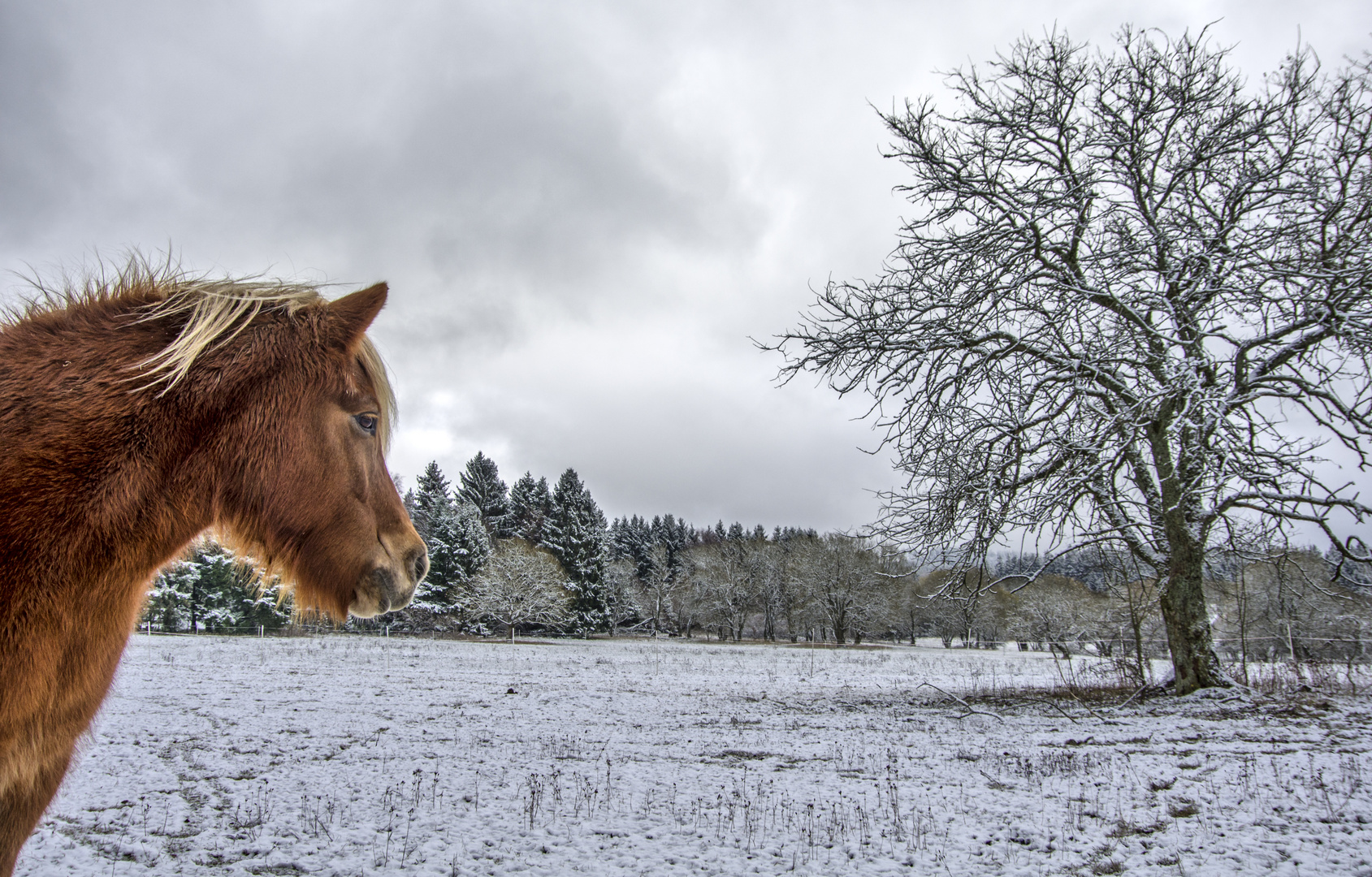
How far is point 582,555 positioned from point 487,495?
1286cm

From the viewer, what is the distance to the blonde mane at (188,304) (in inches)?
54.1

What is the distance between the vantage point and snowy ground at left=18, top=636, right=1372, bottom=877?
14.9 ft

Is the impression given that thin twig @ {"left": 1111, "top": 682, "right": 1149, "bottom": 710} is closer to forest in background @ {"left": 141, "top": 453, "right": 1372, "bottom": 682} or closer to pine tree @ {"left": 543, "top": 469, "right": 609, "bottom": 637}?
forest in background @ {"left": 141, "top": 453, "right": 1372, "bottom": 682}

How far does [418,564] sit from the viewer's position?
165cm

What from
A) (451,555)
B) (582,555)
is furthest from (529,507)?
(451,555)

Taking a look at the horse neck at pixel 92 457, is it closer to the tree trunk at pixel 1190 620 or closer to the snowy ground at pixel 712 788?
the snowy ground at pixel 712 788

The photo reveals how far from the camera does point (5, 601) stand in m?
1.09

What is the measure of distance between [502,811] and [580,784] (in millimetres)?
1000

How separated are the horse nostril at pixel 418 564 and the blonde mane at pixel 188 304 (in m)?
0.34

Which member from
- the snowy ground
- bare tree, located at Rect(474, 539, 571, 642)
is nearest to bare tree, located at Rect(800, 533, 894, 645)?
bare tree, located at Rect(474, 539, 571, 642)

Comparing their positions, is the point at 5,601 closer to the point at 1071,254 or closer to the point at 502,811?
the point at 502,811

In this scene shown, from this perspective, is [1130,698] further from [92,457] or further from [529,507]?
[529,507]

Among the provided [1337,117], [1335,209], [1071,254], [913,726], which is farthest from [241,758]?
[1337,117]

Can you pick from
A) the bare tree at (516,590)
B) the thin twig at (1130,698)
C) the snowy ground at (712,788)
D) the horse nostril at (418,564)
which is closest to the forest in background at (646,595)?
the bare tree at (516,590)
